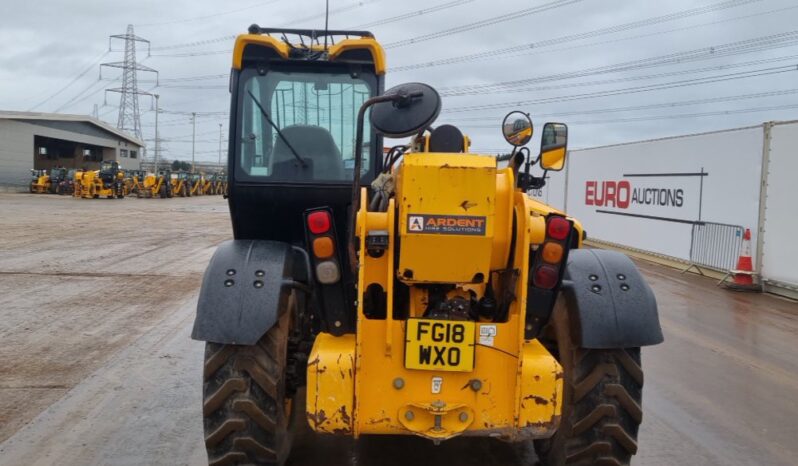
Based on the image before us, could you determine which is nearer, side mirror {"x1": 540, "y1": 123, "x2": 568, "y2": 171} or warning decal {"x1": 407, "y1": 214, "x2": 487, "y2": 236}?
warning decal {"x1": 407, "y1": 214, "x2": 487, "y2": 236}

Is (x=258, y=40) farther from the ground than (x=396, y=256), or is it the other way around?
(x=258, y=40)

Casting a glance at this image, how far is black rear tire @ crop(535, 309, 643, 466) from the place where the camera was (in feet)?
11.5

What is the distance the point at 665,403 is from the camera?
18.1ft

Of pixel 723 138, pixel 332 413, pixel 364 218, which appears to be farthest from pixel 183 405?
pixel 723 138

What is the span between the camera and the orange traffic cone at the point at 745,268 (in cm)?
1138

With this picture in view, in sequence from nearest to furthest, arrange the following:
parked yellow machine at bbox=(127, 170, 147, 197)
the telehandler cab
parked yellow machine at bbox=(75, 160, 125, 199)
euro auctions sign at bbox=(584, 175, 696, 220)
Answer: the telehandler cab → euro auctions sign at bbox=(584, 175, 696, 220) → parked yellow machine at bbox=(75, 160, 125, 199) → parked yellow machine at bbox=(127, 170, 147, 197)

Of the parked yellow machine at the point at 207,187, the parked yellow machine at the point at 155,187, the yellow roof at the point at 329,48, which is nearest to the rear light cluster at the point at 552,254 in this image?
the yellow roof at the point at 329,48

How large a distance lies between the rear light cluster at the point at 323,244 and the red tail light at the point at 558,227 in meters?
1.06

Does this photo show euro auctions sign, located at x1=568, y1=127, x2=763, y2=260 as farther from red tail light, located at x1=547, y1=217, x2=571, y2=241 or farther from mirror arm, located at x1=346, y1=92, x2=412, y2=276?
mirror arm, located at x1=346, y1=92, x2=412, y2=276

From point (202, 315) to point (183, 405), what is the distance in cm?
216

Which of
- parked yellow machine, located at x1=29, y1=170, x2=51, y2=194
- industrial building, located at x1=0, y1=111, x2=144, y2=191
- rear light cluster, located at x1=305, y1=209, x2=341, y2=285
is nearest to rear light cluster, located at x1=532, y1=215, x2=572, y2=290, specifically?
rear light cluster, located at x1=305, y1=209, x2=341, y2=285

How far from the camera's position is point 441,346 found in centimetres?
316

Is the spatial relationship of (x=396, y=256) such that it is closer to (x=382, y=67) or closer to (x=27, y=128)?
(x=382, y=67)

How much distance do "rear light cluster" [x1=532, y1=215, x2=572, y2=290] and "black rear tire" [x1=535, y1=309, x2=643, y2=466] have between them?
1.64 feet
